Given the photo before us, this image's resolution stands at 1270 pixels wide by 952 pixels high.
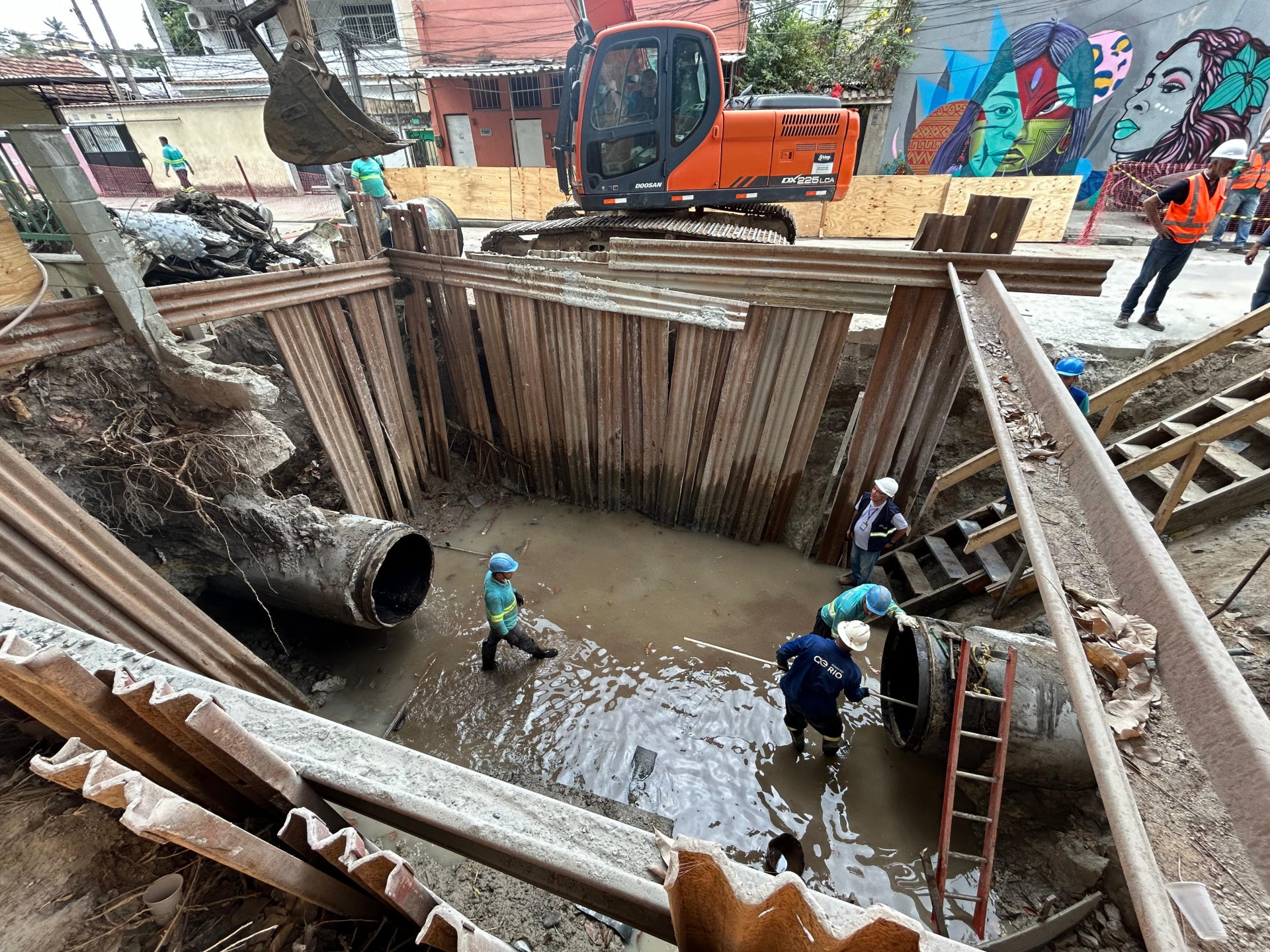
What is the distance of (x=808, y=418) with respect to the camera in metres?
4.98

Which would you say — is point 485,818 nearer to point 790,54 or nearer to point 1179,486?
point 1179,486

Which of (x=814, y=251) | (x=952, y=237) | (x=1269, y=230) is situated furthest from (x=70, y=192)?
(x=1269, y=230)

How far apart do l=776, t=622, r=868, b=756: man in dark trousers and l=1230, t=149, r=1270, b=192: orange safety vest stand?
13.4 metres

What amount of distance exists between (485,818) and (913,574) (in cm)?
502

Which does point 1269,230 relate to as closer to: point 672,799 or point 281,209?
point 672,799

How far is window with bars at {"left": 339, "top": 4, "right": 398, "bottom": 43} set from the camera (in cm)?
1953

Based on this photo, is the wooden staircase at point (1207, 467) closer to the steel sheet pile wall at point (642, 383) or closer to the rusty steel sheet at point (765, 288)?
the rusty steel sheet at point (765, 288)

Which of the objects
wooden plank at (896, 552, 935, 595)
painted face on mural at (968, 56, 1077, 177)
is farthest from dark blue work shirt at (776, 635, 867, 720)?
painted face on mural at (968, 56, 1077, 177)

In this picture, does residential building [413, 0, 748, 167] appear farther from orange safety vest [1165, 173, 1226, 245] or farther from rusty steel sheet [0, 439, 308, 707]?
rusty steel sheet [0, 439, 308, 707]

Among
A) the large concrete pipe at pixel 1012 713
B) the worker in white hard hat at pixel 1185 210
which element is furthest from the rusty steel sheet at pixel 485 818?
the worker in white hard hat at pixel 1185 210

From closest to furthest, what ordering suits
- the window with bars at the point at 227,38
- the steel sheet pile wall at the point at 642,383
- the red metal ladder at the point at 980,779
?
the red metal ladder at the point at 980,779 → the steel sheet pile wall at the point at 642,383 → the window with bars at the point at 227,38

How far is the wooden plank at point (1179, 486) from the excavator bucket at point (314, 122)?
22.2ft

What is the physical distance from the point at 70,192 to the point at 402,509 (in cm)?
369

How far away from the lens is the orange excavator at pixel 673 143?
6352 millimetres
